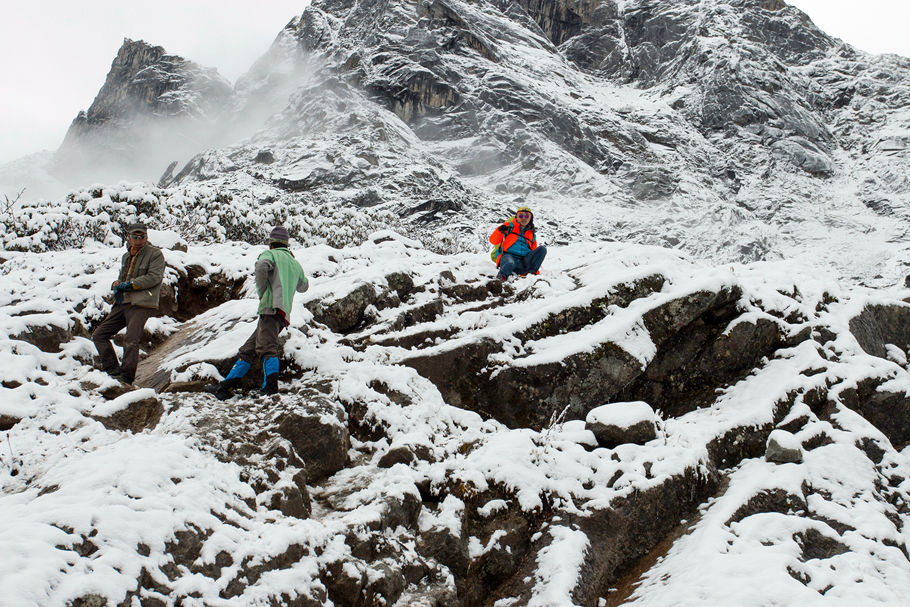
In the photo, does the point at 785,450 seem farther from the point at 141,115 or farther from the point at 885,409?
the point at 141,115

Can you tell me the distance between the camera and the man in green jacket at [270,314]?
19.7 feet

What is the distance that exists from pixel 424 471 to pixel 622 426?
2135 millimetres

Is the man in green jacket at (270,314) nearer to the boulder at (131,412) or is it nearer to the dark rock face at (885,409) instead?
the boulder at (131,412)

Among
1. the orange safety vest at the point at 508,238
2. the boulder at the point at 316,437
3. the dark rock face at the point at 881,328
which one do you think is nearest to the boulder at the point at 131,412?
the boulder at the point at 316,437

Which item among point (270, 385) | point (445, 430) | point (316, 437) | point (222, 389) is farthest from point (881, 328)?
point (222, 389)

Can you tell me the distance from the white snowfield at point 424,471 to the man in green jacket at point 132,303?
31cm

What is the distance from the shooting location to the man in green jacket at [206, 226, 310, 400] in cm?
600

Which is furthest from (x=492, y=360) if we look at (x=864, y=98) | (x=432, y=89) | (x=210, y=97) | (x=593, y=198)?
(x=210, y=97)

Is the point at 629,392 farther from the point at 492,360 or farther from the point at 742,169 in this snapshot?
the point at 742,169

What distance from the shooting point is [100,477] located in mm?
3578

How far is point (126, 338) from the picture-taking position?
6.41 metres

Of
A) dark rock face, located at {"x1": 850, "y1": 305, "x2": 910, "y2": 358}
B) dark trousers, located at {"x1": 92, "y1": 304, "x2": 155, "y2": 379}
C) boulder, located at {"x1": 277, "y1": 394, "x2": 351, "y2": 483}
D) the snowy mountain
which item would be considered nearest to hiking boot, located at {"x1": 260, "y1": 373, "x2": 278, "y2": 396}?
the snowy mountain

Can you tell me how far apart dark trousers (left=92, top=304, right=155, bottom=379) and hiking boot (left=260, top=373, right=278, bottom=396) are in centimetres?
170

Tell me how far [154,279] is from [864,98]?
317 feet
